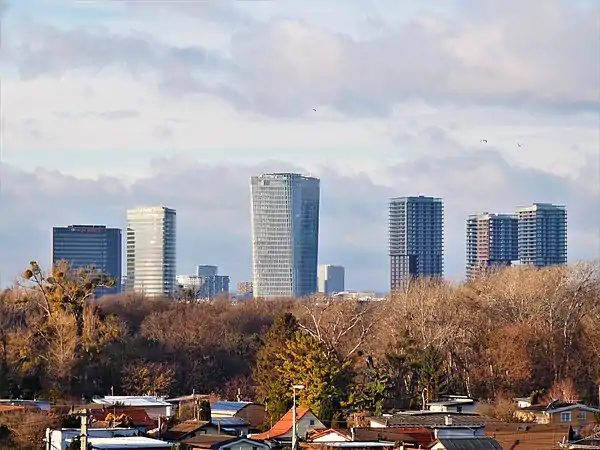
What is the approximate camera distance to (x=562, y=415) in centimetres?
4419

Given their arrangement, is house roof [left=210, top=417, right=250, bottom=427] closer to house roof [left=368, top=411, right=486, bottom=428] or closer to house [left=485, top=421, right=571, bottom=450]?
house roof [left=368, top=411, right=486, bottom=428]

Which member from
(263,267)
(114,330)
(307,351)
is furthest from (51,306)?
(263,267)

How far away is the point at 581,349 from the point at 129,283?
12512 cm

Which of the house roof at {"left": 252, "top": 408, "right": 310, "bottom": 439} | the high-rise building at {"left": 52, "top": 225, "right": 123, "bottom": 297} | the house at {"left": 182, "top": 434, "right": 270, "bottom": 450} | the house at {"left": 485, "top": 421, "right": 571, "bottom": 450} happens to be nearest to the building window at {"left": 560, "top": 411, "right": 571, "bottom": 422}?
the house at {"left": 485, "top": 421, "right": 571, "bottom": 450}

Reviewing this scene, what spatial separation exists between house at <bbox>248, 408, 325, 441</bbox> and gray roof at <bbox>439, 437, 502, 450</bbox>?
564cm

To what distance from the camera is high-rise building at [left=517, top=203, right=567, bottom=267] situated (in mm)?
156500

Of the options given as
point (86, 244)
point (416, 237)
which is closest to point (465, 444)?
point (86, 244)

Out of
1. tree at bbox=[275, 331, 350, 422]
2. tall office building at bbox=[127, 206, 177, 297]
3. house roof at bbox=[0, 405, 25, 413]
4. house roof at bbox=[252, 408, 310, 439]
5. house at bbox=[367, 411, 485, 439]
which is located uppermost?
tall office building at bbox=[127, 206, 177, 297]

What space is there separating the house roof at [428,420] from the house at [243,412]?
710cm

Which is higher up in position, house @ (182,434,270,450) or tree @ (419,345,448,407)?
tree @ (419,345,448,407)

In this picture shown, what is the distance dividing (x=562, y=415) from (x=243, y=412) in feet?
38.5

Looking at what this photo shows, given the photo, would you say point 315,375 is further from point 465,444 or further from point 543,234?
point 543,234

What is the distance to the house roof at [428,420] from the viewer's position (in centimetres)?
4028

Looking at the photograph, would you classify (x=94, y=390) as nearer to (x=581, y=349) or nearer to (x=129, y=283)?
(x=581, y=349)
